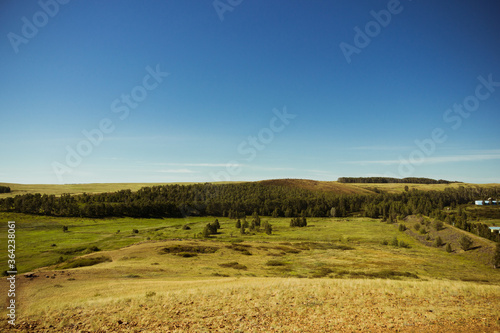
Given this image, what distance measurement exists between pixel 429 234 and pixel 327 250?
160 ft

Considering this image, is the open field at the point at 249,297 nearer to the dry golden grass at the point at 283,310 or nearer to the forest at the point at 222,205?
the dry golden grass at the point at 283,310

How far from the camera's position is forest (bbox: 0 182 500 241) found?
118m

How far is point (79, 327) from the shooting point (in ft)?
53.6

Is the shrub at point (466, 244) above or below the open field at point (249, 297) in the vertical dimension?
below

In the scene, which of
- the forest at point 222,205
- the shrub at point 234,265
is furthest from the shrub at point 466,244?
the shrub at point 234,265

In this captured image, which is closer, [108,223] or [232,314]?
[232,314]

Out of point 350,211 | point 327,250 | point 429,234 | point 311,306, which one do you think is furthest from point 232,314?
point 350,211

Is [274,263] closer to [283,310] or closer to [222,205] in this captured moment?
[283,310]

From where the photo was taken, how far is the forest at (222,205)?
386 ft

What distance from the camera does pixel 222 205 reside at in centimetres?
16325

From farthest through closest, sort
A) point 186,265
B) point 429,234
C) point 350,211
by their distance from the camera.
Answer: point 350,211 < point 429,234 < point 186,265

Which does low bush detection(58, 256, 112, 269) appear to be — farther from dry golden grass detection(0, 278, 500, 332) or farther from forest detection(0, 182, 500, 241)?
forest detection(0, 182, 500, 241)

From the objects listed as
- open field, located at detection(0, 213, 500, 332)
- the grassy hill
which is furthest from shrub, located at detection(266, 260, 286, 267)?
the grassy hill

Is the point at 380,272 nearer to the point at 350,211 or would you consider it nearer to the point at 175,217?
the point at 175,217
